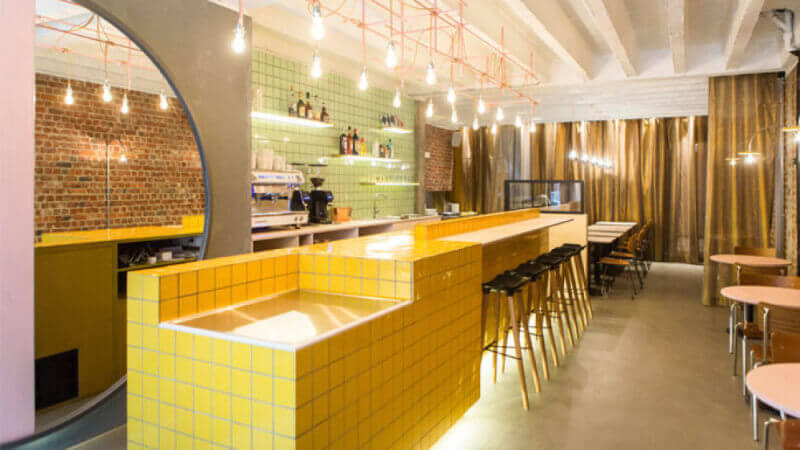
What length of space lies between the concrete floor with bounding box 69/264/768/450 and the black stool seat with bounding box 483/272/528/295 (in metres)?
0.86

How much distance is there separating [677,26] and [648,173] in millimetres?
7161

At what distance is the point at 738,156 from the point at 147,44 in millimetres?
7048

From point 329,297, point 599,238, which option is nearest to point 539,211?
point 599,238

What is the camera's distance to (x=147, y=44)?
3.26 meters

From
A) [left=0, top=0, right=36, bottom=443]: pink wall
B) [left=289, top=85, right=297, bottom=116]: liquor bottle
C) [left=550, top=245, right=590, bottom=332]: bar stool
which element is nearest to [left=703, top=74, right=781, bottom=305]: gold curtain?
[left=550, top=245, right=590, bottom=332]: bar stool

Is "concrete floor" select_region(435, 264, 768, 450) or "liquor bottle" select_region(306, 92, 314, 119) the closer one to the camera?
"concrete floor" select_region(435, 264, 768, 450)

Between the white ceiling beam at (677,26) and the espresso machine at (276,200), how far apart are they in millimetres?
3911

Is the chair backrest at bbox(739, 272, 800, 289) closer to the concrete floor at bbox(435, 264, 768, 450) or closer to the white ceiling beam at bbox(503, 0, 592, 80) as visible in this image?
the concrete floor at bbox(435, 264, 768, 450)

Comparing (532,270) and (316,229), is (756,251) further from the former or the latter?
(316,229)

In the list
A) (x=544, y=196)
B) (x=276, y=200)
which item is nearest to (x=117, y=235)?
(x=276, y=200)

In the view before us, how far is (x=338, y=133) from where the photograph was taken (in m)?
7.08

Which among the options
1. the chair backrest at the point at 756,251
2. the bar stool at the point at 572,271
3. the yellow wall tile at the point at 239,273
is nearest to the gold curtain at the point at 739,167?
the chair backrest at the point at 756,251

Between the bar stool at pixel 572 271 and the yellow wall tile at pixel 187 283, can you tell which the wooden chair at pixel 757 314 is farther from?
the yellow wall tile at pixel 187 283

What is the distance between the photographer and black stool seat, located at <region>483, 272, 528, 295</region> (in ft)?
12.5
